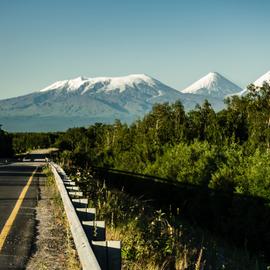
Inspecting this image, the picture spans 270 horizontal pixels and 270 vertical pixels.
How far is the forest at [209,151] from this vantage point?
3479cm

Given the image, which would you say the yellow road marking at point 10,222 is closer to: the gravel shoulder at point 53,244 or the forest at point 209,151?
the gravel shoulder at point 53,244

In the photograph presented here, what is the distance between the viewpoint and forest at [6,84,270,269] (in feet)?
114

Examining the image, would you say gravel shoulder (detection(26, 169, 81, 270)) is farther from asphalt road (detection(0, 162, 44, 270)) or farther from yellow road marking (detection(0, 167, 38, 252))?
yellow road marking (detection(0, 167, 38, 252))

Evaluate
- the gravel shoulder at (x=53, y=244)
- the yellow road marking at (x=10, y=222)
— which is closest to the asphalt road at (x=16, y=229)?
the yellow road marking at (x=10, y=222)

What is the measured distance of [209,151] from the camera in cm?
5447

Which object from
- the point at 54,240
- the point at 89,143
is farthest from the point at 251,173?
the point at 89,143

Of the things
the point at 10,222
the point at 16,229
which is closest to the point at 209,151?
the point at 10,222

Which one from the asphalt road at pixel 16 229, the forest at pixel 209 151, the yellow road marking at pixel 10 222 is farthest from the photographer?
the forest at pixel 209 151

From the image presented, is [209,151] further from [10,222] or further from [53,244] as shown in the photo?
[53,244]

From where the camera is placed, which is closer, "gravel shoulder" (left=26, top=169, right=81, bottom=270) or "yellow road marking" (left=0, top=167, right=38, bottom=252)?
"gravel shoulder" (left=26, top=169, right=81, bottom=270)

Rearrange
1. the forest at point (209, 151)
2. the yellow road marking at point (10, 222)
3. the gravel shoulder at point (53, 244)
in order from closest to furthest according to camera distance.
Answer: the gravel shoulder at point (53, 244) → the yellow road marking at point (10, 222) → the forest at point (209, 151)

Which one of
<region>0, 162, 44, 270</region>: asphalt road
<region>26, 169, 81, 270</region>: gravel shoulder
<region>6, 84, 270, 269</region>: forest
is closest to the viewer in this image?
<region>26, 169, 81, 270</region>: gravel shoulder

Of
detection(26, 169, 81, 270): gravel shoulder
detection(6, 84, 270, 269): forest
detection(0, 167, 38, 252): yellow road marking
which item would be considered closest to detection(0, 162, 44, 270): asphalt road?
detection(0, 167, 38, 252): yellow road marking

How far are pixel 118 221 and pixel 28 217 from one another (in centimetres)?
233
